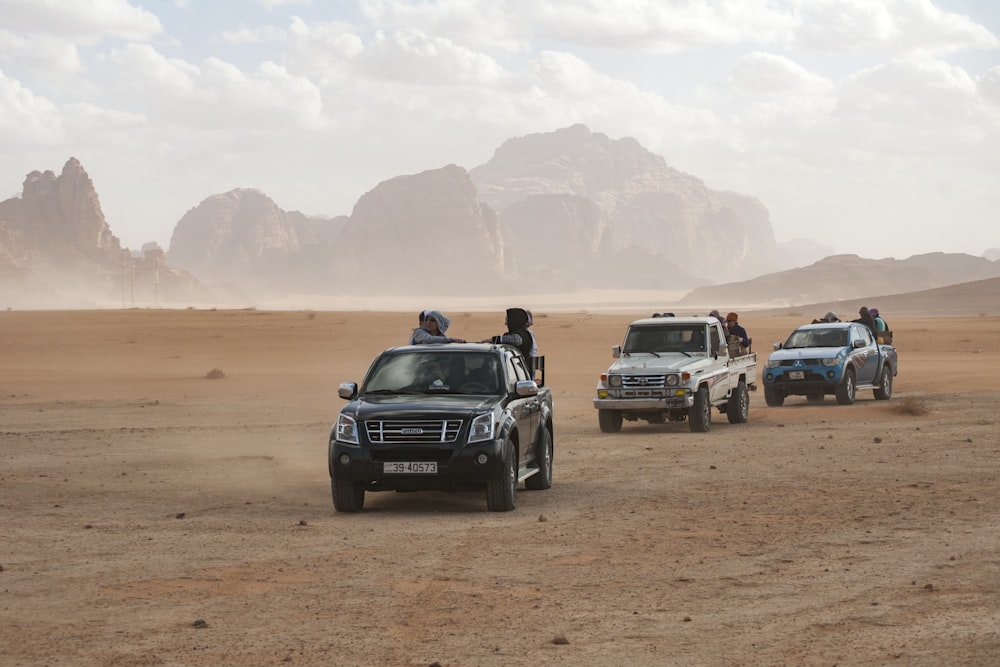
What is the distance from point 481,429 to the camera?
1263 centimetres

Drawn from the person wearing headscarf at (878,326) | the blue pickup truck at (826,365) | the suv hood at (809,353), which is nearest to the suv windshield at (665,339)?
the suv hood at (809,353)

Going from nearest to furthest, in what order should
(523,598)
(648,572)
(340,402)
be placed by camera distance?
1. (523,598)
2. (648,572)
3. (340,402)

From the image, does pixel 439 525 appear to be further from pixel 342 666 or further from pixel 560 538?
pixel 342 666

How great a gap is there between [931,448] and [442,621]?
11.6m

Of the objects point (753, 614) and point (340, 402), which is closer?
point (753, 614)

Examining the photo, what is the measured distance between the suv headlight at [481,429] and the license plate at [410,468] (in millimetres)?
421

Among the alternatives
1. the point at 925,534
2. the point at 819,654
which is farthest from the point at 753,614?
the point at 925,534

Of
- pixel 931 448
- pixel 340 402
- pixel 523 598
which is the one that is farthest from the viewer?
pixel 340 402

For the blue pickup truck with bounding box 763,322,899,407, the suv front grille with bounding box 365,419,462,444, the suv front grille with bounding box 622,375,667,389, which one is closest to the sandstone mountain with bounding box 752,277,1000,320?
the blue pickup truck with bounding box 763,322,899,407

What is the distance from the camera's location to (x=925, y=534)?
11.4 meters

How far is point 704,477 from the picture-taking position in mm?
15805

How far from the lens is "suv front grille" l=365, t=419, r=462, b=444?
1259 centimetres

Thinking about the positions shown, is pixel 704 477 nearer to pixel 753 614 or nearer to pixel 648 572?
pixel 648 572

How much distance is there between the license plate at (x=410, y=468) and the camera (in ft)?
41.0
